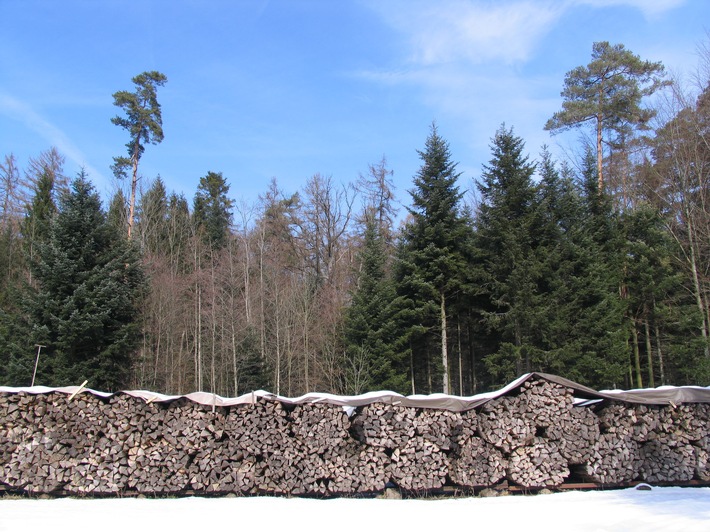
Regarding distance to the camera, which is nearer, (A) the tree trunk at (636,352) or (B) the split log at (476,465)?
(B) the split log at (476,465)

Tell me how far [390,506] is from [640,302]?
67.7 ft

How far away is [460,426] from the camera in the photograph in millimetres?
10336

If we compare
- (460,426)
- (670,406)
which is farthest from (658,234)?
(460,426)

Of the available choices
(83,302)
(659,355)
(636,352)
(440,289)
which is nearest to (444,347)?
(440,289)

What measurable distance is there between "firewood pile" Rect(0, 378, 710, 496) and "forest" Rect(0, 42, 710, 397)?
21.7 ft

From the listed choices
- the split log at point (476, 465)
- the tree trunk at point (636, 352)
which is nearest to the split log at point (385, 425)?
the split log at point (476, 465)

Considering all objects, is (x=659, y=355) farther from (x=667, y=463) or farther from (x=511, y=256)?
(x=667, y=463)

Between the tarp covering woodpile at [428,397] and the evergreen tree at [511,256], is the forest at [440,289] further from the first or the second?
the tarp covering woodpile at [428,397]

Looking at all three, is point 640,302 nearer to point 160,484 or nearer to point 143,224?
point 160,484

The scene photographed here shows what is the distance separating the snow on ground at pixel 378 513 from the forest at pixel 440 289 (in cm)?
880

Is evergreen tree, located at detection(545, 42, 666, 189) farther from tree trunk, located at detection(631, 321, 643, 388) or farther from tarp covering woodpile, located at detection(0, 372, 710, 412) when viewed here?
tarp covering woodpile, located at detection(0, 372, 710, 412)

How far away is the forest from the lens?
19.4m

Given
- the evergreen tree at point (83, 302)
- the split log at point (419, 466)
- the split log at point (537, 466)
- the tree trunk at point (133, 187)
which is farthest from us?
the tree trunk at point (133, 187)

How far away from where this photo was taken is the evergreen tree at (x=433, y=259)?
23.3 m
